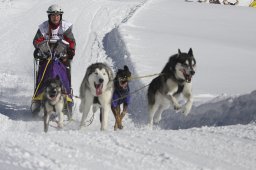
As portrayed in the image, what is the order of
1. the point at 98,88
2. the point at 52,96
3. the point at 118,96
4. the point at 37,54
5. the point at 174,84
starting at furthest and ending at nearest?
the point at 37,54 → the point at 118,96 → the point at 52,96 → the point at 174,84 → the point at 98,88

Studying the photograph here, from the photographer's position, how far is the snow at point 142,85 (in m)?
4.24

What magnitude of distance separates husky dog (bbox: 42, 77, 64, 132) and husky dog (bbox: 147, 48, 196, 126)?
114 cm

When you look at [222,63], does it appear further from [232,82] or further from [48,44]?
[48,44]

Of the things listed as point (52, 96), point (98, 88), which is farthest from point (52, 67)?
point (98, 88)

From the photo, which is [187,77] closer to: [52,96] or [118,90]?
[118,90]

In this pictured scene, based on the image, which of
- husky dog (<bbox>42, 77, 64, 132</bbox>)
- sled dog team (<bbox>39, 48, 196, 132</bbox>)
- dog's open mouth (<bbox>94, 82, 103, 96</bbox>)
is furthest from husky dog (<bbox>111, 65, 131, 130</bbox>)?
husky dog (<bbox>42, 77, 64, 132</bbox>)

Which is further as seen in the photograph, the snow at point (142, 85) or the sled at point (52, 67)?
the sled at point (52, 67)

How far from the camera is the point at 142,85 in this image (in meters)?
8.91

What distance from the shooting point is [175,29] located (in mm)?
15953


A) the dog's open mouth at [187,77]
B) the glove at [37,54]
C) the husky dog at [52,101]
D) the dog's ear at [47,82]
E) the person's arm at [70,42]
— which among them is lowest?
the husky dog at [52,101]

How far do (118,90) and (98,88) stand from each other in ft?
2.03

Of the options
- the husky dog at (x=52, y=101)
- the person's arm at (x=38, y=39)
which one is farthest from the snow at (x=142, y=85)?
the person's arm at (x=38, y=39)

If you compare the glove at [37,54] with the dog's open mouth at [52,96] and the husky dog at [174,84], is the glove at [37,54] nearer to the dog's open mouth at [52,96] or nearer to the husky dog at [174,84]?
the dog's open mouth at [52,96]

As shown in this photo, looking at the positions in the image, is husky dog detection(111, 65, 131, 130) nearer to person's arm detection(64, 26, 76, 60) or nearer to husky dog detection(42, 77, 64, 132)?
husky dog detection(42, 77, 64, 132)
